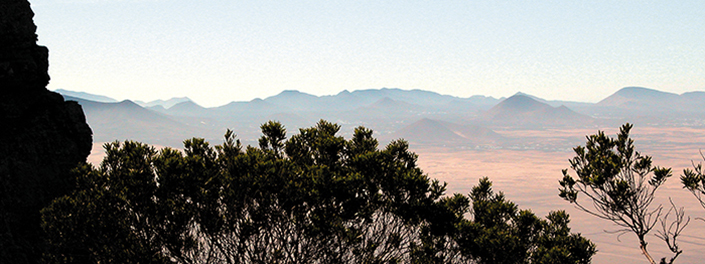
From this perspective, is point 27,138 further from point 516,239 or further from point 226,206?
point 516,239

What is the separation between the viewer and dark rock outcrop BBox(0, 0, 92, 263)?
14023mm

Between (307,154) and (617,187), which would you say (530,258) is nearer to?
(617,187)

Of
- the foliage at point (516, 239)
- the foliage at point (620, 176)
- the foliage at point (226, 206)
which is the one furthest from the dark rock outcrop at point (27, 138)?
the foliage at point (620, 176)

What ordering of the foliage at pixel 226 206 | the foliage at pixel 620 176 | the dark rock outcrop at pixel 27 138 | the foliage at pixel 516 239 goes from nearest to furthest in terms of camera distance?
the foliage at pixel 226 206 → the foliage at pixel 620 176 → the dark rock outcrop at pixel 27 138 → the foliage at pixel 516 239

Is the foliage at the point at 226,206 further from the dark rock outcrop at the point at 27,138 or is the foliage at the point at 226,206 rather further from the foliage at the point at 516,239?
the dark rock outcrop at the point at 27,138

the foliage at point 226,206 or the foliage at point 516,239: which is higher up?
the foliage at point 226,206

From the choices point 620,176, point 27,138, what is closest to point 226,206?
point 27,138

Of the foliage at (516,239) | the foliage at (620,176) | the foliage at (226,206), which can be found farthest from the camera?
the foliage at (516,239)

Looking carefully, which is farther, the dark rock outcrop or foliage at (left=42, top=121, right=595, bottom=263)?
the dark rock outcrop

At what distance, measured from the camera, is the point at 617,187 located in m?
12.4

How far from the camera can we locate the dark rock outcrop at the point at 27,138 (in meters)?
14.0

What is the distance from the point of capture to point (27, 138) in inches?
605

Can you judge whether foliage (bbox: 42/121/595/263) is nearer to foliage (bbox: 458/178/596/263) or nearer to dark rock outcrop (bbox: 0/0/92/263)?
foliage (bbox: 458/178/596/263)

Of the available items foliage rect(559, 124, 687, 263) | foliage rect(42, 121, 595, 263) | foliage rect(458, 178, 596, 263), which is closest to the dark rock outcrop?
foliage rect(42, 121, 595, 263)
